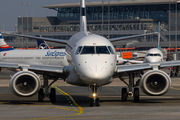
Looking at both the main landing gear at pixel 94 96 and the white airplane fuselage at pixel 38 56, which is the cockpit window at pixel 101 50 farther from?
the white airplane fuselage at pixel 38 56

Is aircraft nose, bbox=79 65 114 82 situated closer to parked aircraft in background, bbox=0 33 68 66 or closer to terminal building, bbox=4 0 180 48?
parked aircraft in background, bbox=0 33 68 66

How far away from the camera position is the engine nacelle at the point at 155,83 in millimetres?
18359

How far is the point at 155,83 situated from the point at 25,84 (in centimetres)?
668

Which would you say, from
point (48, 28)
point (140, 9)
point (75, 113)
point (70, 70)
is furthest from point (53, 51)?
point (140, 9)

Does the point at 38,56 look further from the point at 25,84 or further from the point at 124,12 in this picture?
the point at 124,12

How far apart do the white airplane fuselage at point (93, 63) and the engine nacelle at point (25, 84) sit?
208 centimetres

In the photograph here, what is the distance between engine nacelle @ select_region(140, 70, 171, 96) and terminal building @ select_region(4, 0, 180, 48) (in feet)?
414

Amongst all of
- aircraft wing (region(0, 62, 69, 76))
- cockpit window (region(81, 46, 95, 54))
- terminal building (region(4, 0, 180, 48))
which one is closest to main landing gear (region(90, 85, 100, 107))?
cockpit window (region(81, 46, 95, 54))

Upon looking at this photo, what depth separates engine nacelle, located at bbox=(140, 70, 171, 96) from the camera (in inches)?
723

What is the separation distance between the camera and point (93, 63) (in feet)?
55.1

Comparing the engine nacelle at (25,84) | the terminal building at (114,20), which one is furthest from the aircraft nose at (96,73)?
the terminal building at (114,20)

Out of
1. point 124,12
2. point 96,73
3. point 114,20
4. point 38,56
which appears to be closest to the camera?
point 96,73

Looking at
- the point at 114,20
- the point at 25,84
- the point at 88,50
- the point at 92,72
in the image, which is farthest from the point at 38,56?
the point at 114,20

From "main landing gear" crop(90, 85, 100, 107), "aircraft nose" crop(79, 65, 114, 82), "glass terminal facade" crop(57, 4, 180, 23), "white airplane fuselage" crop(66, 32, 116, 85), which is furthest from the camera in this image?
"glass terminal facade" crop(57, 4, 180, 23)
